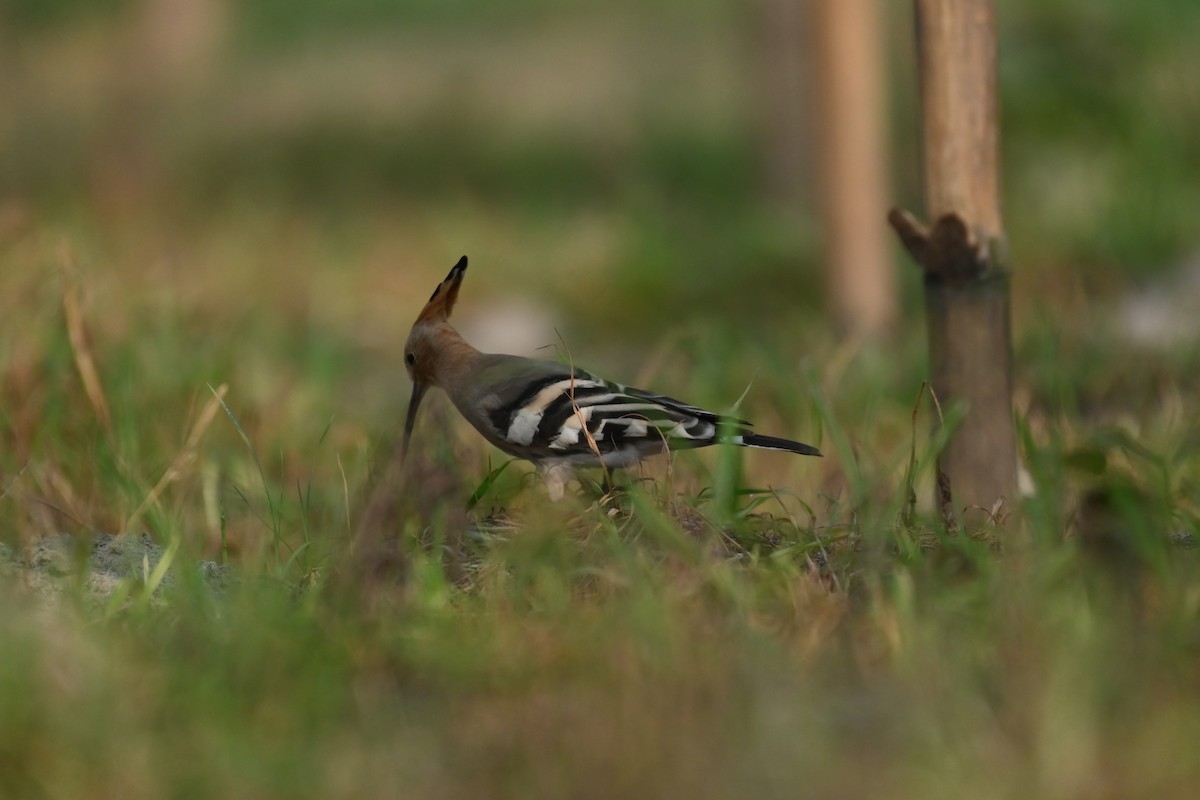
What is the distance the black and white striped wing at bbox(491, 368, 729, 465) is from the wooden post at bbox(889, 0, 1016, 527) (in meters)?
0.53

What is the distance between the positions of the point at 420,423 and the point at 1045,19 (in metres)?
5.05

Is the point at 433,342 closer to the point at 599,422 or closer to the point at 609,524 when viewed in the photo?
the point at 599,422

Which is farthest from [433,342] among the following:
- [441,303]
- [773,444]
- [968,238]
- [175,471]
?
[968,238]

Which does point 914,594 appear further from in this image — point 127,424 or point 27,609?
point 127,424

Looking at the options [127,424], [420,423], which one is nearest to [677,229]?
[420,423]

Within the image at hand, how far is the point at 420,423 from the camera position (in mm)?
3785

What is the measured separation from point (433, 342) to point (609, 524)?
93cm

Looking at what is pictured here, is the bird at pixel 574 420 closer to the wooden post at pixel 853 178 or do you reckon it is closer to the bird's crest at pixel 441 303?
the bird's crest at pixel 441 303

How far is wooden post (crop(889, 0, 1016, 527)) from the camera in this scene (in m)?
3.04

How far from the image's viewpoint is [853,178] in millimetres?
5902

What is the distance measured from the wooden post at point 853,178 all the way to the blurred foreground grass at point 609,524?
17 centimetres

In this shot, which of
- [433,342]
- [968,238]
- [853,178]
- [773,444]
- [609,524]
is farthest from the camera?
[853,178]

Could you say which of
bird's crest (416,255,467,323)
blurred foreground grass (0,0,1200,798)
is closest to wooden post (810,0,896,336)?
blurred foreground grass (0,0,1200,798)

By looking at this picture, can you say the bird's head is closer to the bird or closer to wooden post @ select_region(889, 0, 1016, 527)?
the bird
